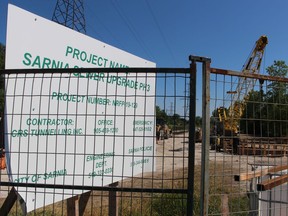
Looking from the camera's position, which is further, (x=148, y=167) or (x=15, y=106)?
(x=148, y=167)

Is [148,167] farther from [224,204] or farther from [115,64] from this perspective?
[115,64]

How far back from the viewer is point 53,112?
3721mm

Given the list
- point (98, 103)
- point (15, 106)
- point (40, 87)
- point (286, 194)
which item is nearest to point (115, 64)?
point (98, 103)

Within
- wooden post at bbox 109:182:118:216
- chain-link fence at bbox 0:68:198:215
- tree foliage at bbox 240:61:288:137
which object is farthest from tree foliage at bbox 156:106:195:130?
wooden post at bbox 109:182:118:216

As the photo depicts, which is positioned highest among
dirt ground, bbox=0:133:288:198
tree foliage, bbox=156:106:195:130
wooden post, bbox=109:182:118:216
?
tree foliage, bbox=156:106:195:130

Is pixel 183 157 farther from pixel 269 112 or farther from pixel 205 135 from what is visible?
pixel 269 112

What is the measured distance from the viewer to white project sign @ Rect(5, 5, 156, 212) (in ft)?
11.1

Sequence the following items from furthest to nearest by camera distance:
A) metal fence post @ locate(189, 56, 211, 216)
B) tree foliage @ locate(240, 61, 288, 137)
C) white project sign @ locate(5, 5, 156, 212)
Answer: tree foliage @ locate(240, 61, 288, 137), metal fence post @ locate(189, 56, 211, 216), white project sign @ locate(5, 5, 156, 212)

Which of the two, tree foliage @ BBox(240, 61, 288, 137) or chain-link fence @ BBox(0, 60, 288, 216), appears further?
tree foliage @ BBox(240, 61, 288, 137)

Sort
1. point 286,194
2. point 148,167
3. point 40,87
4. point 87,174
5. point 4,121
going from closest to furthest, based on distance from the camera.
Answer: point 4,121 < point 40,87 < point 87,174 < point 286,194 < point 148,167

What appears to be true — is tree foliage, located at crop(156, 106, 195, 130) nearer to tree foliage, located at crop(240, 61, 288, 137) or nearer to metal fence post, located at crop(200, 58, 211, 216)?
metal fence post, located at crop(200, 58, 211, 216)

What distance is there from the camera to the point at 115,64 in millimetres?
5000

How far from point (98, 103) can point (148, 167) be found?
1.71 m

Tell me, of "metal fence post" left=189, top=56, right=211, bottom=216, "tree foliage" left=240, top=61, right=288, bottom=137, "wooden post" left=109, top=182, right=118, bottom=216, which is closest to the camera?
"metal fence post" left=189, top=56, right=211, bottom=216
